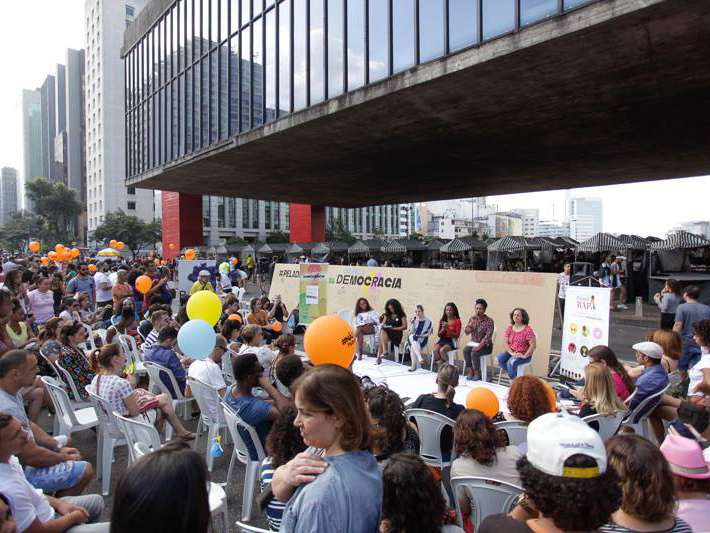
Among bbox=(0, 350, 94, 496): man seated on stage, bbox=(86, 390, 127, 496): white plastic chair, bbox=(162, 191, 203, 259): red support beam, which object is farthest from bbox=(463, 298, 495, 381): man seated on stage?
bbox=(162, 191, 203, 259): red support beam

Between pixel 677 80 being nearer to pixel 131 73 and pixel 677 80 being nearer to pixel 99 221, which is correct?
pixel 131 73

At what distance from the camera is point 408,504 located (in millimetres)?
1877

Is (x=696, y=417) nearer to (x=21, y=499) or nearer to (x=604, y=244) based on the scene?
(x=21, y=499)

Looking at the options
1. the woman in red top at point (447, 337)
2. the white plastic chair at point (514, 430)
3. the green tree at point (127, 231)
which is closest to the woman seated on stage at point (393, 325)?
the woman in red top at point (447, 337)

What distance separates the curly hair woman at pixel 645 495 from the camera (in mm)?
1945

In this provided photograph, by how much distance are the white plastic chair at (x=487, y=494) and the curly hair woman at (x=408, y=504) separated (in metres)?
0.90

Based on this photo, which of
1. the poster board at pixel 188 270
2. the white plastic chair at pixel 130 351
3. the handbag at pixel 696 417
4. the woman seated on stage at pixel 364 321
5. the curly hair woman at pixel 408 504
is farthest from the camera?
the poster board at pixel 188 270

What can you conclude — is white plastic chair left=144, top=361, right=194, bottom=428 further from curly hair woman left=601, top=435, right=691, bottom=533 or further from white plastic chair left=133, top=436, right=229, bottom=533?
curly hair woman left=601, top=435, right=691, bottom=533

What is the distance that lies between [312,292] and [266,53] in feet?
38.7

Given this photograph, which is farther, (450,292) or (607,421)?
(450,292)

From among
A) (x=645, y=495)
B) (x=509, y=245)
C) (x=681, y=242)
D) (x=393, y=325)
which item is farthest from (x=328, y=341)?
(x=509, y=245)

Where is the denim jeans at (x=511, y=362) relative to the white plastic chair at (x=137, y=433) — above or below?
below

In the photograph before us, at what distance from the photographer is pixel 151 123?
89.0 ft

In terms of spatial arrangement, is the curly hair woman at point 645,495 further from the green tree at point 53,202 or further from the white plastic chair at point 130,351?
the green tree at point 53,202
